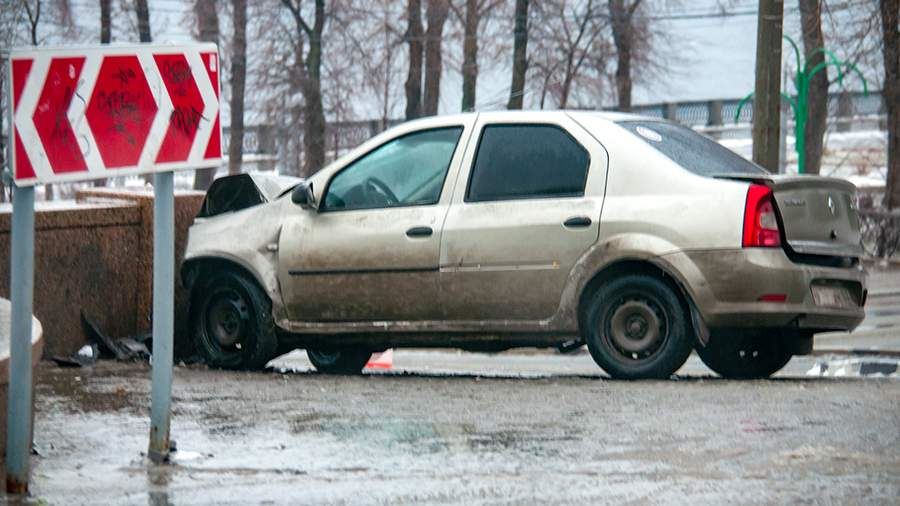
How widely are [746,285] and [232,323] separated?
330 centimetres

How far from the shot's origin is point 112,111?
6.47m

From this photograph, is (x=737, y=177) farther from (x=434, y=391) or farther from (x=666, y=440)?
(x=666, y=440)

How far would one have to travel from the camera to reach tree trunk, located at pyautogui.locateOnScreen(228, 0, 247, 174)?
131ft

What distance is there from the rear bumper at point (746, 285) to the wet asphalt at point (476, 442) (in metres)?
0.36

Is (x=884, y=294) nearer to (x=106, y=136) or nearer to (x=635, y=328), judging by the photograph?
(x=635, y=328)

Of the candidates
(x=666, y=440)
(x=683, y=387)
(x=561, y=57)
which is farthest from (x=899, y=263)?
(x=666, y=440)

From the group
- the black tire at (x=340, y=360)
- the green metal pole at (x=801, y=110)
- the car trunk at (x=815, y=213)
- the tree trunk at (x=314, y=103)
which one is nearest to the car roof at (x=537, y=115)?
the car trunk at (x=815, y=213)

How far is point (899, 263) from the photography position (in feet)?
88.8

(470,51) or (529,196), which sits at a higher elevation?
(470,51)

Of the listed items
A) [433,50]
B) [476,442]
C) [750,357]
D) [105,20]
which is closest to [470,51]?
[433,50]

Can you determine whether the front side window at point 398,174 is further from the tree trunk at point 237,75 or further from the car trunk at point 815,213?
the tree trunk at point 237,75

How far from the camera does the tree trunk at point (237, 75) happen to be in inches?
1576

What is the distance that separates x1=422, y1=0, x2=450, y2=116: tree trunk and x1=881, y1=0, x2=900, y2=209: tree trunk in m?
10.6

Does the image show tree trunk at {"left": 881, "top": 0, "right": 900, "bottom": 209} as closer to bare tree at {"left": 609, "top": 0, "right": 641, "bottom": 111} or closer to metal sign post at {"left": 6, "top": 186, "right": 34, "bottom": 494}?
bare tree at {"left": 609, "top": 0, "right": 641, "bottom": 111}
